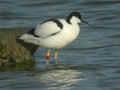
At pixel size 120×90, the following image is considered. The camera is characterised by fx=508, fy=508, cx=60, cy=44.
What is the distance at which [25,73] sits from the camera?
40.0 ft

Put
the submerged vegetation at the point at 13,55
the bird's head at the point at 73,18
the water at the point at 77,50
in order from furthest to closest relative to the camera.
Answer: the bird's head at the point at 73,18 < the submerged vegetation at the point at 13,55 < the water at the point at 77,50

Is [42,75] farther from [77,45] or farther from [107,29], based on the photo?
[107,29]

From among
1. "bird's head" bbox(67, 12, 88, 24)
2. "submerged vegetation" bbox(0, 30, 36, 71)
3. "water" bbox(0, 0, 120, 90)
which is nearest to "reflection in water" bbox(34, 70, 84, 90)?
"water" bbox(0, 0, 120, 90)

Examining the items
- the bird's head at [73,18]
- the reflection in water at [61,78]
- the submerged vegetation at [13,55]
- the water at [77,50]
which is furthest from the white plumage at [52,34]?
the reflection in water at [61,78]

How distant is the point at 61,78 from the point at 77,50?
10.9 feet

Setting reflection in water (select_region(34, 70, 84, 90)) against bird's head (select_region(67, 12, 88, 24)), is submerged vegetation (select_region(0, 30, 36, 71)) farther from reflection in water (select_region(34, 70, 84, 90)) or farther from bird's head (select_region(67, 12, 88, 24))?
bird's head (select_region(67, 12, 88, 24))

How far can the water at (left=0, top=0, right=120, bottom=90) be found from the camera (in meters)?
11.0

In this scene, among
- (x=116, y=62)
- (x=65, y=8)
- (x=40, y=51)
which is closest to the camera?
(x=116, y=62)

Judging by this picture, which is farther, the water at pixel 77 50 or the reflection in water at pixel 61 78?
the water at pixel 77 50

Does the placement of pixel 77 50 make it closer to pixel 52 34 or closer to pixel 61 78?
pixel 52 34

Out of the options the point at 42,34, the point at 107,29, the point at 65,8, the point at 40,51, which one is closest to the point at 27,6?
the point at 65,8

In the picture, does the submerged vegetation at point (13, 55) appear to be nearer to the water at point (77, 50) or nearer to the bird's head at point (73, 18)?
the water at point (77, 50)

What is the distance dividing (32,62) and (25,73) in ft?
4.05

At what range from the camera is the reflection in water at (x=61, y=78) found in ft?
35.5
